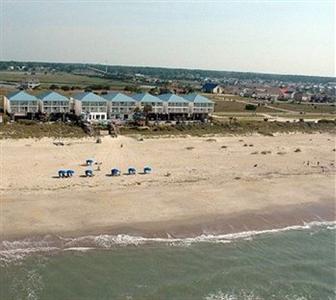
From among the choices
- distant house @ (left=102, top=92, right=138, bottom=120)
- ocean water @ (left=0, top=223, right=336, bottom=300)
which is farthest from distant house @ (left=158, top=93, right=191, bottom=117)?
ocean water @ (left=0, top=223, right=336, bottom=300)

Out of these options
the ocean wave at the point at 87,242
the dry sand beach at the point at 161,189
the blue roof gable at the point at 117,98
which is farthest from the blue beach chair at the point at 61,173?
the blue roof gable at the point at 117,98

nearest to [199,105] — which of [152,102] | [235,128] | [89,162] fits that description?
[152,102]

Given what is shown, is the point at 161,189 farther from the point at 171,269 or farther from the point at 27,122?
the point at 27,122

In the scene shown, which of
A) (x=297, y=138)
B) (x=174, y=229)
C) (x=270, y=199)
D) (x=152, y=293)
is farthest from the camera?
(x=297, y=138)

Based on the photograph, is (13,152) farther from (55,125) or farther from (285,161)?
(285,161)

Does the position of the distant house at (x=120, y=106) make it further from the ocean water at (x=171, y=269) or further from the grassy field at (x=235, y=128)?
the ocean water at (x=171, y=269)

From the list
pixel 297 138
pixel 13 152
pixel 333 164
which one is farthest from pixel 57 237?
pixel 297 138
